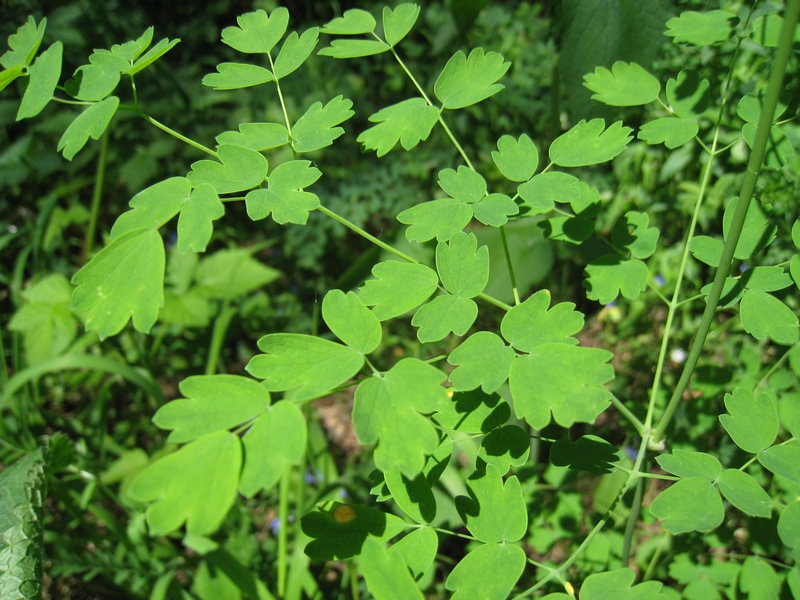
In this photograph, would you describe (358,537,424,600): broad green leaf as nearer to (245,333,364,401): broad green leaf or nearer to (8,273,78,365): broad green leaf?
(245,333,364,401): broad green leaf

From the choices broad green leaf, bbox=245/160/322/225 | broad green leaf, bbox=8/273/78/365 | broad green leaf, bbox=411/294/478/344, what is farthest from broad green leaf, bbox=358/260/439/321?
broad green leaf, bbox=8/273/78/365

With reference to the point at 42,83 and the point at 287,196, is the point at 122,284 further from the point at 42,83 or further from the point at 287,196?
the point at 42,83

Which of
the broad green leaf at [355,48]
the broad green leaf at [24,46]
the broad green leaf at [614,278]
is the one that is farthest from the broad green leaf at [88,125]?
the broad green leaf at [614,278]

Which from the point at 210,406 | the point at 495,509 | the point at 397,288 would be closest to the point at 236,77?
the point at 397,288

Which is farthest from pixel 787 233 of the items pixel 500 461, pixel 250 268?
pixel 250 268

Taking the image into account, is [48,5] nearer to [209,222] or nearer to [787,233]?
[209,222]

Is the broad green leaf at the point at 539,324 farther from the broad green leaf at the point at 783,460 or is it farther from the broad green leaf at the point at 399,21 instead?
the broad green leaf at the point at 399,21
